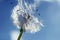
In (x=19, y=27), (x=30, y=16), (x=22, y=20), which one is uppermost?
(x=30, y=16)

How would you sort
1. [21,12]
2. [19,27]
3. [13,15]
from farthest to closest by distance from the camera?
[13,15]
[21,12]
[19,27]

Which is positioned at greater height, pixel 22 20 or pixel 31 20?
pixel 31 20

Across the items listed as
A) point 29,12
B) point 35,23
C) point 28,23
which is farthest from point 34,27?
point 29,12

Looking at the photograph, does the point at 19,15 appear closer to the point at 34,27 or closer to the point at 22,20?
the point at 22,20

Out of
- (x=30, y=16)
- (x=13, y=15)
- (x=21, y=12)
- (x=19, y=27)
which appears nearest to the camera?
(x=19, y=27)

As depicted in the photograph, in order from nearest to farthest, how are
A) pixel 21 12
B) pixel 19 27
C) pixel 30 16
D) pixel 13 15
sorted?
pixel 19 27
pixel 21 12
pixel 30 16
pixel 13 15

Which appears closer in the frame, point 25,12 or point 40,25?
point 25,12

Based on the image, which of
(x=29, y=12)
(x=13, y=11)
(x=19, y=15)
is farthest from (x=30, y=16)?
(x=13, y=11)

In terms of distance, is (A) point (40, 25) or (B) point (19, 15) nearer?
(B) point (19, 15)

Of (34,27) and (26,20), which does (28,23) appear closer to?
(26,20)
